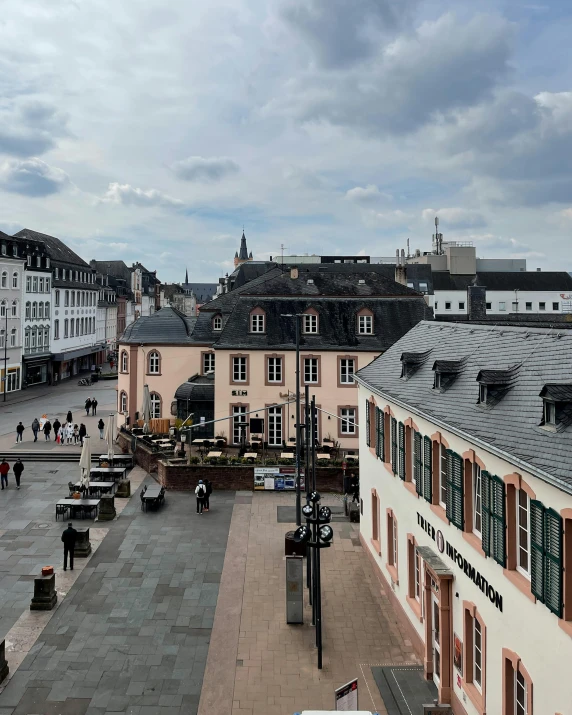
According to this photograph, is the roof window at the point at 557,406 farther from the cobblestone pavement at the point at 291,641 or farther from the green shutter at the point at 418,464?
the cobblestone pavement at the point at 291,641

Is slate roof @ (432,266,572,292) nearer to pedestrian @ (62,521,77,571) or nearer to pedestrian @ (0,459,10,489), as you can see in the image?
pedestrian @ (0,459,10,489)

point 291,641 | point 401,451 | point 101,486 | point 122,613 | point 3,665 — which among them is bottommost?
point 291,641

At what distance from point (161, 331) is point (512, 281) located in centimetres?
6199

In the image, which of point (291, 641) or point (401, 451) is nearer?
point (291, 641)

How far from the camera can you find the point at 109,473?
3047cm

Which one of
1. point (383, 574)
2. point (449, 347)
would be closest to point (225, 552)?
point (383, 574)

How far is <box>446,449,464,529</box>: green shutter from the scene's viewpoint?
39.7 ft

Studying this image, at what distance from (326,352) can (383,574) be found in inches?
730

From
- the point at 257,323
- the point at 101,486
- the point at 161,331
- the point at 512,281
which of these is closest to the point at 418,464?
the point at 101,486

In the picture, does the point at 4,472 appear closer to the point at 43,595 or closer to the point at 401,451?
the point at 43,595

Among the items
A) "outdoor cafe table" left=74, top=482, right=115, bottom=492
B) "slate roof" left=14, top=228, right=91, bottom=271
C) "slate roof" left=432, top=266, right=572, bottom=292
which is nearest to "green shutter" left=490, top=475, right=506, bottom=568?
"outdoor cafe table" left=74, top=482, right=115, bottom=492

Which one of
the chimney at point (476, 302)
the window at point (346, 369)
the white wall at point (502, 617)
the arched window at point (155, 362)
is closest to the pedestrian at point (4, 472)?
the arched window at point (155, 362)

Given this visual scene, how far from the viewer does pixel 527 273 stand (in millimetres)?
90375

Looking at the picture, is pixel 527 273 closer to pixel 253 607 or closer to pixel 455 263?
pixel 455 263
